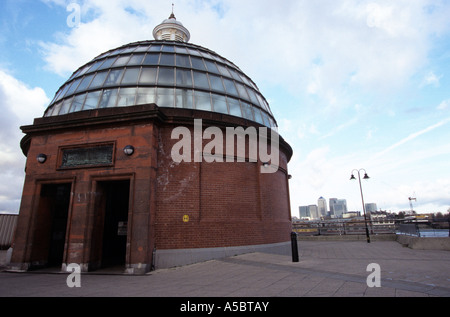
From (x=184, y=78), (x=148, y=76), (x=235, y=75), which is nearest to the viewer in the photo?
(x=148, y=76)

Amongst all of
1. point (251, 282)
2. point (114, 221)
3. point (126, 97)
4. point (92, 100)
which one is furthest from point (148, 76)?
point (251, 282)

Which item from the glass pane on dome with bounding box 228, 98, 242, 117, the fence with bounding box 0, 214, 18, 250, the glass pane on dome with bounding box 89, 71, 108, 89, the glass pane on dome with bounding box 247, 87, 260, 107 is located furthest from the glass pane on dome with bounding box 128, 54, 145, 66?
the fence with bounding box 0, 214, 18, 250

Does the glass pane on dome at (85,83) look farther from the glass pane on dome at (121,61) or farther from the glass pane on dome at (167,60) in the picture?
the glass pane on dome at (167,60)

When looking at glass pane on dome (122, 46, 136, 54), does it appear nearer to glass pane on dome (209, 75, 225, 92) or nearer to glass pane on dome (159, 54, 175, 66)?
glass pane on dome (159, 54, 175, 66)

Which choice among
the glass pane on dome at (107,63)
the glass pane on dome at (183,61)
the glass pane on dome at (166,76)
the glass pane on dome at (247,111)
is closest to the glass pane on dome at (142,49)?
the glass pane on dome at (107,63)

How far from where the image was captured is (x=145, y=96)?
12.8m

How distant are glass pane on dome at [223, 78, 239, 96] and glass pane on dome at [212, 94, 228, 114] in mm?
980

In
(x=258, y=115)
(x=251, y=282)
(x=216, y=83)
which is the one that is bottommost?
(x=251, y=282)

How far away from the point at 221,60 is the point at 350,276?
15037mm

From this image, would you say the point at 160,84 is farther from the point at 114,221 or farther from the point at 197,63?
the point at 114,221

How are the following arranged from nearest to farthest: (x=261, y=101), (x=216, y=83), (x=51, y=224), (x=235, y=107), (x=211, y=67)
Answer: (x=51, y=224), (x=235, y=107), (x=216, y=83), (x=211, y=67), (x=261, y=101)

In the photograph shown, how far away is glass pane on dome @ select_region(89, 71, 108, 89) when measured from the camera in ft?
45.4

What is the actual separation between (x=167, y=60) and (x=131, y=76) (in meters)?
2.41
